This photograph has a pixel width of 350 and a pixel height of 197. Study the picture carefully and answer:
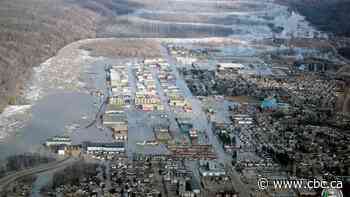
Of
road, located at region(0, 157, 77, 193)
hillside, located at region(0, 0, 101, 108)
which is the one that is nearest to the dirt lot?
hillside, located at region(0, 0, 101, 108)

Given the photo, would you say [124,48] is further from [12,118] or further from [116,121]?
[12,118]

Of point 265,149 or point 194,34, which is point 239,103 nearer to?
point 265,149

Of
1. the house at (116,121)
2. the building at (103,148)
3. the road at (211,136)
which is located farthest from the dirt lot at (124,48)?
the building at (103,148)

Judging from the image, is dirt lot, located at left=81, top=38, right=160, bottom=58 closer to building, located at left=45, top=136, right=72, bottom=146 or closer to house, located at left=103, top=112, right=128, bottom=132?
house, located at left=103, top=112, right=128, bottom=132

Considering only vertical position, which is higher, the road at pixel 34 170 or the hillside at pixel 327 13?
the hillside at pixel 327 13

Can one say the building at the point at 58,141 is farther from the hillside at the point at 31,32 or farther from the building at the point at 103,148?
the hillside at the point at 31,32
